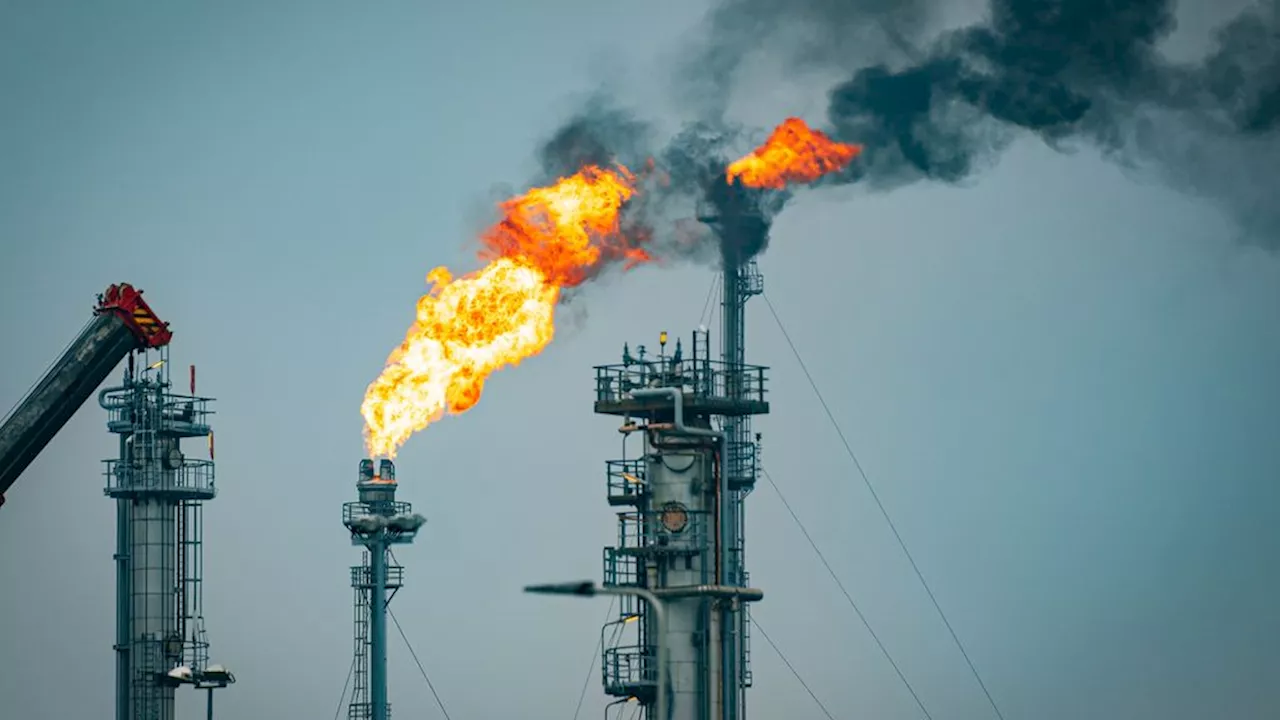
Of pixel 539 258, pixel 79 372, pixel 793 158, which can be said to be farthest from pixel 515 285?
pixel 79 372

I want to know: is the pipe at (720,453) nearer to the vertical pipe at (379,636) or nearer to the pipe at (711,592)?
the pipe at (711,592)

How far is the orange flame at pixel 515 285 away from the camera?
100312mm

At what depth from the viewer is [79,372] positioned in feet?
372

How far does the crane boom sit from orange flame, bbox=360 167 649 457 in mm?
16398

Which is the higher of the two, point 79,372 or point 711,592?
point 79,372

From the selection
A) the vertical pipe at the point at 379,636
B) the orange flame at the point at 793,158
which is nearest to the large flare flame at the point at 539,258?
the orange flame at the point at 793,158

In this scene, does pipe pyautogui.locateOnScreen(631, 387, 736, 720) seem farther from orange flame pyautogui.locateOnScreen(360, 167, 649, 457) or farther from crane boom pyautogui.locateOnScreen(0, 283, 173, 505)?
crane boom pyautogui.locateOnScreen(0, 283, 173, 505)

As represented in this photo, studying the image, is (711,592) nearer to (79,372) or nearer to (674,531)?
(674,531)

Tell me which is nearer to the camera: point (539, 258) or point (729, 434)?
point (539, 258)

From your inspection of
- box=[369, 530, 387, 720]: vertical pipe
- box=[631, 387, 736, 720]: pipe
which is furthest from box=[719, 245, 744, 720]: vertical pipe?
box=[369, 530, 387, 720]: vertical pipe

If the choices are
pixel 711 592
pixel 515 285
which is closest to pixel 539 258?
pixel 515 285

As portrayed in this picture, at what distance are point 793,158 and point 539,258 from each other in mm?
9895

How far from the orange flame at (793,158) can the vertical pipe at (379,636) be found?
21.3 meters

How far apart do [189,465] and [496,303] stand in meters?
19.7
